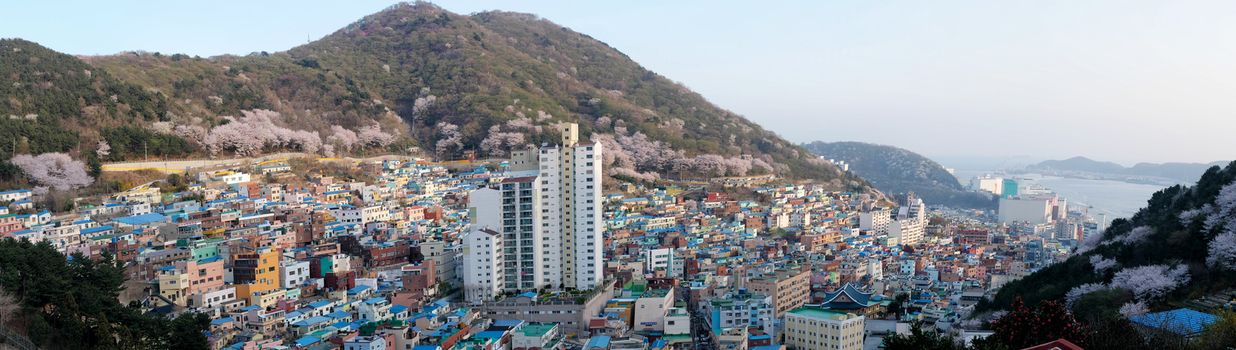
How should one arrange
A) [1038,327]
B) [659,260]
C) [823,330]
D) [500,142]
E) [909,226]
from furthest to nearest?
[500,142] < [909,226] < [659,260] < [823,330] < [1038,327]

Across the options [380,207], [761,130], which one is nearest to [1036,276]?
[380,207]

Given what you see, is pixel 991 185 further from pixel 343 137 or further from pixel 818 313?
pixel 818 313

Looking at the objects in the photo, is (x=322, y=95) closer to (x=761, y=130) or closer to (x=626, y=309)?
(x=761, y=130)

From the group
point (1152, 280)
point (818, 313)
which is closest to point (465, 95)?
point (818, 313)

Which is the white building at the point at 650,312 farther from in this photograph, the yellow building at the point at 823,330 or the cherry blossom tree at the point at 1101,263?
the cherry blossom tree at the point at 1101,263

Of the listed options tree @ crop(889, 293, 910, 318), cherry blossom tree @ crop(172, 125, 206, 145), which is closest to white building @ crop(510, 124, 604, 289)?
tree @ crop(889, 293, 910, 318)
